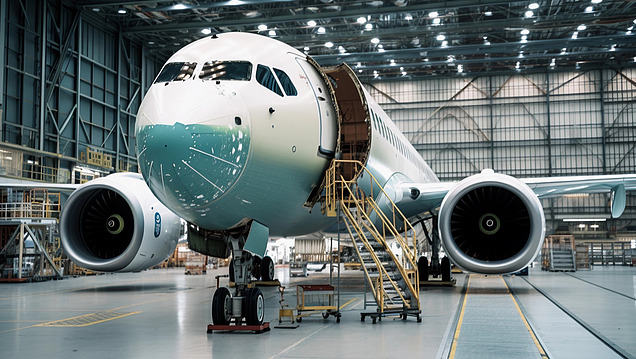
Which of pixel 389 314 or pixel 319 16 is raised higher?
pixel 319 16

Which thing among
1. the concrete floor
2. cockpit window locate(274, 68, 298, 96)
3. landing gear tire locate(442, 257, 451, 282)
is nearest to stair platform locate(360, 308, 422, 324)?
the concrete floor

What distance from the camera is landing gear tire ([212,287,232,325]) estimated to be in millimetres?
7914

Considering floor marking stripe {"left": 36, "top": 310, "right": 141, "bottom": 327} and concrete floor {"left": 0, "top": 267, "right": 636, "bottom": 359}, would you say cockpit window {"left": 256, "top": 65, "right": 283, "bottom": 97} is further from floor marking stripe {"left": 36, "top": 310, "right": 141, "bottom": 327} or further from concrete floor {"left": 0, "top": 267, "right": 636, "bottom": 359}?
floor marking stripe {"left": 36, "top": 310, "right": 141, "bottom": 327}

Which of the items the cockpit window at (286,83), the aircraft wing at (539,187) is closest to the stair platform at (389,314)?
the cockpit window at (286,83)

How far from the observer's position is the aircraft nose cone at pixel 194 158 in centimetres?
683

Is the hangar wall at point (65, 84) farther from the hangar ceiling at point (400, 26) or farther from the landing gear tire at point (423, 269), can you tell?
the landing gear tire at point (423, 269)

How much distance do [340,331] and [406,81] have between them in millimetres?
38490

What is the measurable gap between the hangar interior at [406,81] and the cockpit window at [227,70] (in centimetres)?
466

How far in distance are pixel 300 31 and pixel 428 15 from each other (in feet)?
25.5

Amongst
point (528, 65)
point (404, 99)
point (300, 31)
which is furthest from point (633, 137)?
point (300, 31)

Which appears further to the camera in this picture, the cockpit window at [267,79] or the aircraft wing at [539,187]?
the aircraft wing at [539,187]

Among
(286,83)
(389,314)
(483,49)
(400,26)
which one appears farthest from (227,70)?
(483,49)

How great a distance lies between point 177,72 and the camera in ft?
25.2

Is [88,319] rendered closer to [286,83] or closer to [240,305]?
[240,305]
